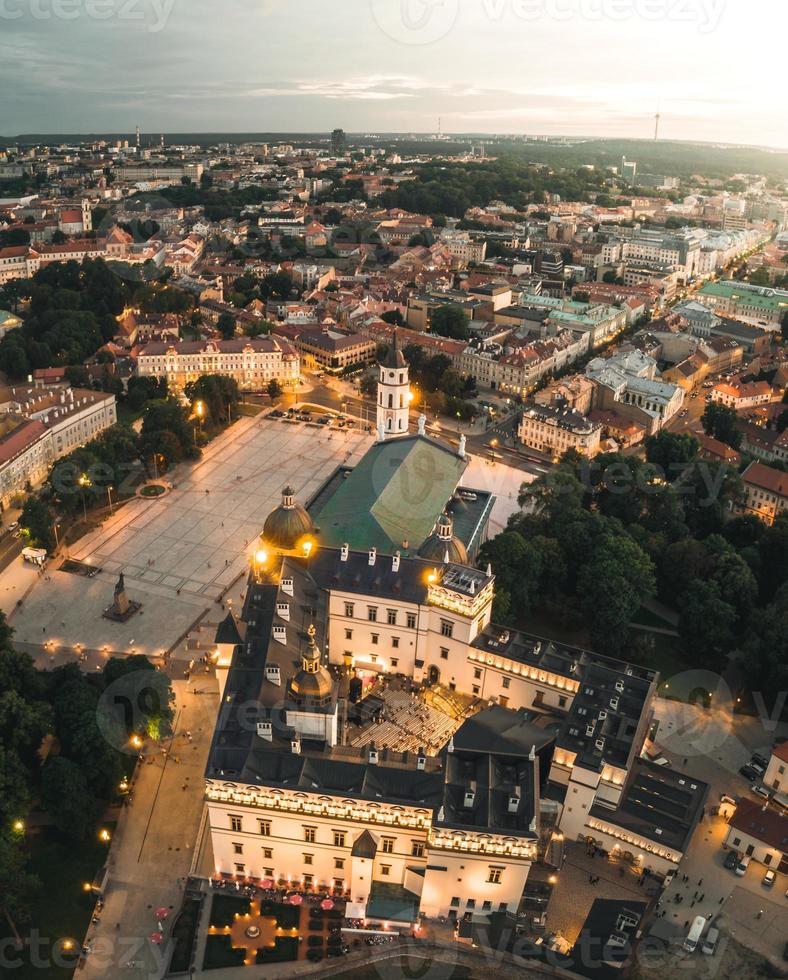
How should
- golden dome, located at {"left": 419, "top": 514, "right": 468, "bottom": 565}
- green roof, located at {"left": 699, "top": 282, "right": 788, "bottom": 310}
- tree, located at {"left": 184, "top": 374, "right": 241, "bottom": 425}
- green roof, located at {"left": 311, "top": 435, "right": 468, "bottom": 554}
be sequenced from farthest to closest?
green roof, located at {"left": 699, "top": 282, "right": 788, "bottom": 310}
tree, located at {"left": 184, "top": 374, "right": 241, "bottom": 425}
green roof, located at {"left": 311, "top": 435, "right": 468, "bottom": 554}
golden dome, located at {"left": 419, "top": 514, "right": 468, "bottom": 565}

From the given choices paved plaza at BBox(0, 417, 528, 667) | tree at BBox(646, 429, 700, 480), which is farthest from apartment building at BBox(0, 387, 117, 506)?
tree at BBox(646, 429, 700, 480)

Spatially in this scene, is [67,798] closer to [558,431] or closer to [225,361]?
[558,431]

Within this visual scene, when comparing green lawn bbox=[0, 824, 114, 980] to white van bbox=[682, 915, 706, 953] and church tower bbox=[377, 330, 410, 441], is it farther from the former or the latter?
church tower bbox=[377, 330, 410, 441]

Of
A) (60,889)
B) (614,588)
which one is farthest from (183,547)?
(614,588)

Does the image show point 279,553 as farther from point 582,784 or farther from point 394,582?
point 582,784

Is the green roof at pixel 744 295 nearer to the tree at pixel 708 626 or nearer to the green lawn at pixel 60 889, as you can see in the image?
the tree at pixel 708 626

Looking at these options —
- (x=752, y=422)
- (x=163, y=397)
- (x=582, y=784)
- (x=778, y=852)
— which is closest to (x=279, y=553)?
(x=582, y=784)

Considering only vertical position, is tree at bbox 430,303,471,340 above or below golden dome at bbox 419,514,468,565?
above

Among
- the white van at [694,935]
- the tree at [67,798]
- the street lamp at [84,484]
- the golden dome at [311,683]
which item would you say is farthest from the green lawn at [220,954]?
the street lamp at [84,484]
